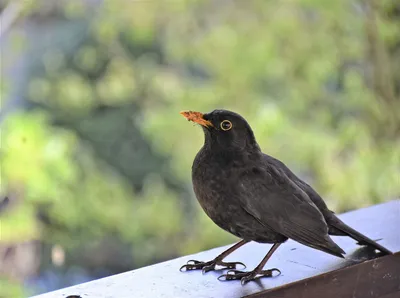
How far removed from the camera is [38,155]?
1.91m

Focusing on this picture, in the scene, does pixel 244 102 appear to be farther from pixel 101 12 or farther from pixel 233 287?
pixel 233 287

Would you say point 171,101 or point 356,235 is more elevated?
point 171,101

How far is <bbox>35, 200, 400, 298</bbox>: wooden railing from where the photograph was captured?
84cm

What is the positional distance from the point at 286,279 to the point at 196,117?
0.27m

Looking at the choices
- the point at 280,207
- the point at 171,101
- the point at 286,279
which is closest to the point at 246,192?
the point at 280,207

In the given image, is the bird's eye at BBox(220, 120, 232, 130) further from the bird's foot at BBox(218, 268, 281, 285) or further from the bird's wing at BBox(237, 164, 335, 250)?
the bird's foot at BBox(218, 268, 281, 285)

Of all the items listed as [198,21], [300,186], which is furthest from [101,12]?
[300,186]

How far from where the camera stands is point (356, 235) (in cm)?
92

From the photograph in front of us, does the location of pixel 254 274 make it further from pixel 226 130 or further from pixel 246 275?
pixel 226 130

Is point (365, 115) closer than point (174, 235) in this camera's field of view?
No

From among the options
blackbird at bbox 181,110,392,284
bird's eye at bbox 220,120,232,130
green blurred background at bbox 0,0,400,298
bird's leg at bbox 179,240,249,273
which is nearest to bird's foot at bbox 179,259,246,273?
bird's leg at bbox 179,240,249,273

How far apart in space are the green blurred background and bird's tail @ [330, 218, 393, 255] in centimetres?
105

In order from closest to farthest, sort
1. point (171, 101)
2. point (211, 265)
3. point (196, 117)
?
point (196, 117), point (211, 265), point (171, 101)

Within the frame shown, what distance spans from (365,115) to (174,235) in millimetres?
826
